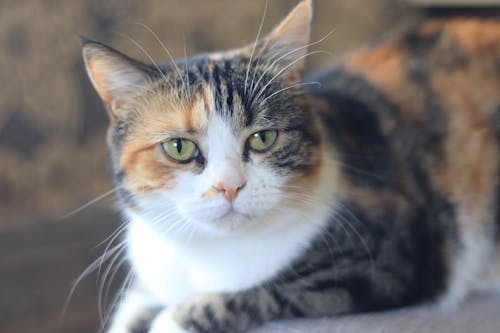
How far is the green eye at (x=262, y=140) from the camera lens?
3.08ft

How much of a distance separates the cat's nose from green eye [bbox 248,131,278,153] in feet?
0.26

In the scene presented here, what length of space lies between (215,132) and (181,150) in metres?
0.06

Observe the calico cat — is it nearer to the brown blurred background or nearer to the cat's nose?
the cat's nose

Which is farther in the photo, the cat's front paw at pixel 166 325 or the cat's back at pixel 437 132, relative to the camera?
the cat's back at pixel 437 132

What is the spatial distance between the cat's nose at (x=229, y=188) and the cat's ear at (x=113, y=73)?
0.24m

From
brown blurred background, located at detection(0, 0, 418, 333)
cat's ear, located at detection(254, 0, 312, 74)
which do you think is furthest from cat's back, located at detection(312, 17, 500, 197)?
brown blurred background, located at detection(0, 0, 418, 333)

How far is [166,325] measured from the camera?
94 centimetres

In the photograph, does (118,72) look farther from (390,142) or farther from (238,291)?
(390,142)

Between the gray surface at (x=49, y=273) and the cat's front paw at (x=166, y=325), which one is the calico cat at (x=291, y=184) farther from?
the gray surface at (x=49, y=273)

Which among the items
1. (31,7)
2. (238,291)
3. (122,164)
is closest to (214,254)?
(238,291)

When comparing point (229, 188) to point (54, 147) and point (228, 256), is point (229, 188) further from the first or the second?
point (54, 147)

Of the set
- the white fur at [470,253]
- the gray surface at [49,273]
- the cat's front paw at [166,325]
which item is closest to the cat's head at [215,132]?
the cat's front paw at [166,325]

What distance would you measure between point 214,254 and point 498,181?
0.58 metres

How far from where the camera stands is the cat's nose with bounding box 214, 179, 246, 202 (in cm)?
87
